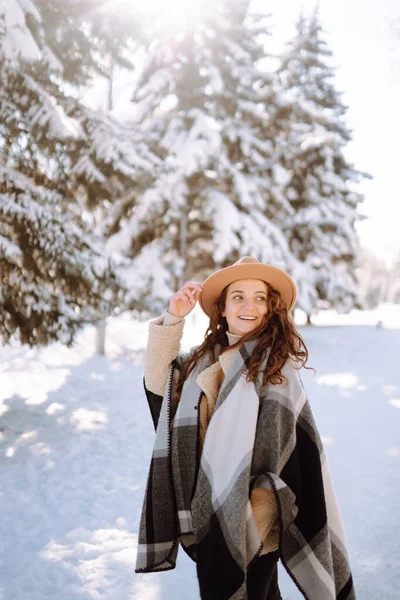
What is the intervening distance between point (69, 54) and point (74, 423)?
20.8 feet

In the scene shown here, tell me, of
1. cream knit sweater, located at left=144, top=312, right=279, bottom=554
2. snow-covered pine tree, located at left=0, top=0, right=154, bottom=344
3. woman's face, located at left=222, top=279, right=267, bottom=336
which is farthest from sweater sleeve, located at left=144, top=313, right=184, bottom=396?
snow-covered pine tree, located at left=0, top=0, right=154, bottom=344

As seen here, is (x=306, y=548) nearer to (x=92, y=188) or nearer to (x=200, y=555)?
(x=200, y=555)

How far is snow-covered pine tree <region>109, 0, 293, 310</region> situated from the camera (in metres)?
11.6

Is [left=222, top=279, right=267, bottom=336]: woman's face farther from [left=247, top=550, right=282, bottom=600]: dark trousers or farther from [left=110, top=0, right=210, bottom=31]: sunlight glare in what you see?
[left=110, top=0, right=210, bottom=31]: sunlight glare

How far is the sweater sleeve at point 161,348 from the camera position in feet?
6.90

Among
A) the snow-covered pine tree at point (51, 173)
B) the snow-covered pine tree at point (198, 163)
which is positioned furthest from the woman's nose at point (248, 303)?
the snow-covered pine tree at point (198, 163)

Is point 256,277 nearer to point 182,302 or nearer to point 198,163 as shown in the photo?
point 182,302

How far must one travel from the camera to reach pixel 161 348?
2.13 meters

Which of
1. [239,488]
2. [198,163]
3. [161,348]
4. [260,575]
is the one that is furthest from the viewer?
[198,163]

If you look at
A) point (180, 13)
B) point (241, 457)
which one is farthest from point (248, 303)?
point (180, 13)

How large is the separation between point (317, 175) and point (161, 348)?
58.2 feet

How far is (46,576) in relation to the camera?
3180mm

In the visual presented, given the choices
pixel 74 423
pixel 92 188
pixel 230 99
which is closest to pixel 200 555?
pixel 74 423

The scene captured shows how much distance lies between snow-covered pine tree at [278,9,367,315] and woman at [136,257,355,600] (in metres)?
14.3
